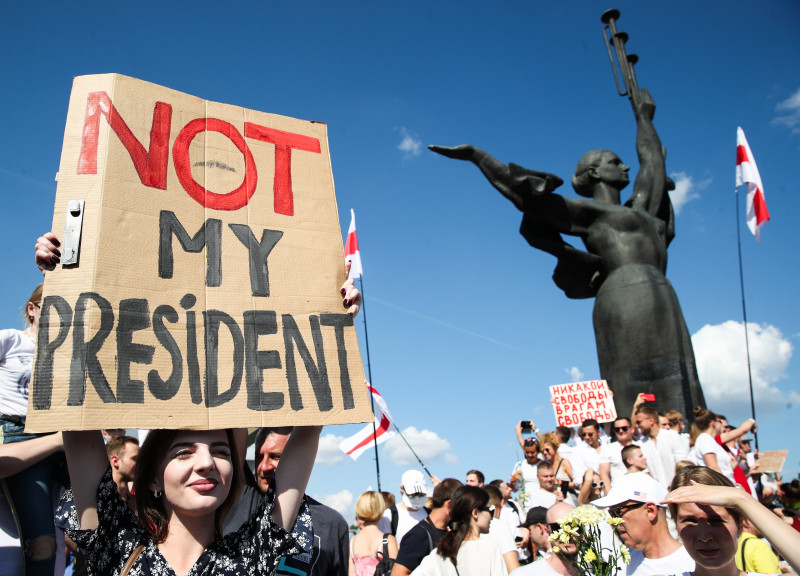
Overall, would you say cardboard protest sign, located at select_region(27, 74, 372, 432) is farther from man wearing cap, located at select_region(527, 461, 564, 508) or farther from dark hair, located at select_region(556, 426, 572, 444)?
dark hair, located at select_region(556, 426, 572, 444)

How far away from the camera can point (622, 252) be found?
11266 mm

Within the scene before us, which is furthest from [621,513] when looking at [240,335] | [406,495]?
[406,495]

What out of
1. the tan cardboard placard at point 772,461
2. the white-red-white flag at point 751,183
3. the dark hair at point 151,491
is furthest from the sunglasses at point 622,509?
the white-red-white flag at point 751,183

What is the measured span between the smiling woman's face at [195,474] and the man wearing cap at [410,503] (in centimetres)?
424

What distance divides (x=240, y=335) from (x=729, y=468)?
561cm

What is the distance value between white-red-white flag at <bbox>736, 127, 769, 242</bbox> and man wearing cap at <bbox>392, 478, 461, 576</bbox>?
8.58 metres

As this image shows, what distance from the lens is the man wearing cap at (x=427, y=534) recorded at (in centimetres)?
440

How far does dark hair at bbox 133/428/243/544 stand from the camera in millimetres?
1994

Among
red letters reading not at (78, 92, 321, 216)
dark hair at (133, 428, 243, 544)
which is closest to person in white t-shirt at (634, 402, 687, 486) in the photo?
red letters reading not at (78, 92, 321, 216)

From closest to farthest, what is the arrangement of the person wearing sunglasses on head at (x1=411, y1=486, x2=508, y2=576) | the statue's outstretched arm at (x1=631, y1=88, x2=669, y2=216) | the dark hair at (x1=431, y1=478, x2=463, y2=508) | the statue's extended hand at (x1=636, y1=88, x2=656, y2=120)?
the person wearing sunglasses on head at (x1=411, y1=486, x2=508, y2=576), the dark hair at (x1=431, y1=478, x2=463, y2=508), the statue's outstretched arm at (x1=631, y1=88, x2=669, y2=216), the statue's extended hand at (x1=636, y1=88, x2=656, y2=120)

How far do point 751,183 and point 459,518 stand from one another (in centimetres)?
954

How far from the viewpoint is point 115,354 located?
206cm

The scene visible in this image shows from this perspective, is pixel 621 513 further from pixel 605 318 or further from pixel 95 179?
pixel 605 318

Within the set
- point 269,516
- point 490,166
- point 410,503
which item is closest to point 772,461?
point 410,503
